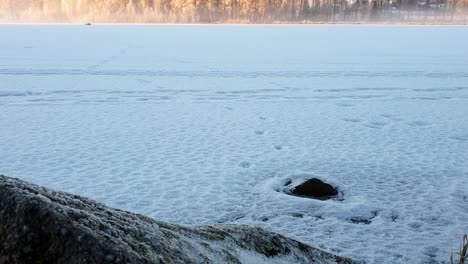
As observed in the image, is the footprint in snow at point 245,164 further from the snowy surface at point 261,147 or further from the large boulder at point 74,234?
the large boulder at point 74,234

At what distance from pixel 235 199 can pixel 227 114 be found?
4.07m

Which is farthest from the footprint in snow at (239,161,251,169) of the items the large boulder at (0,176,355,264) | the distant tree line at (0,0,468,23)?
the distant tree line at (0,0,468,23)

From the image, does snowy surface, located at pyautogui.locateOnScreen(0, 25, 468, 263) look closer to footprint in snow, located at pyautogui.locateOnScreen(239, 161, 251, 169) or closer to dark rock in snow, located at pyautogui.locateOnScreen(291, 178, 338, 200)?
footprint in snow, located at pyautogui.locateOnScreen(239, 161, 251, 169)

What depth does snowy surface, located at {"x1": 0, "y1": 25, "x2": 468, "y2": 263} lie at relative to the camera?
4.34 m

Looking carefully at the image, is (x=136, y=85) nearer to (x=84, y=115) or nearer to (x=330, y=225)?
(x=84, y=115)

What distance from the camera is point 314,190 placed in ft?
16.3

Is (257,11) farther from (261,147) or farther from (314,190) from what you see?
(314,190)

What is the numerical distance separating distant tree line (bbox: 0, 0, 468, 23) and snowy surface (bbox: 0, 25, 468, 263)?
5585 cm

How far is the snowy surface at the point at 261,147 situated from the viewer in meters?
4.34

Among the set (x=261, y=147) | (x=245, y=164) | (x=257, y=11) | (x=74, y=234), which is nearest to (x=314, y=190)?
(x=245, y=164)

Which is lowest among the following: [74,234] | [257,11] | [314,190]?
[314,190]

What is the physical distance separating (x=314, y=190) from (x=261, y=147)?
1773mm

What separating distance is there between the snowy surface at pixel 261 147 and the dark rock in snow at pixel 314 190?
219 mm

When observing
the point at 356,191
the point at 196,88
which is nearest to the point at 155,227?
the point at 356,191
